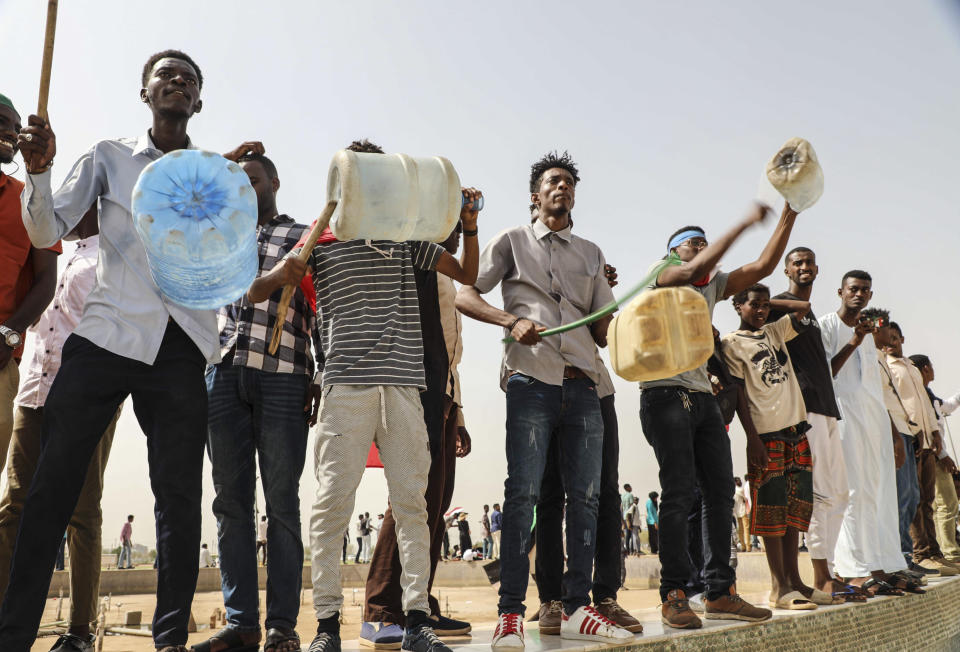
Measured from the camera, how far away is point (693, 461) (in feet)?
14.5

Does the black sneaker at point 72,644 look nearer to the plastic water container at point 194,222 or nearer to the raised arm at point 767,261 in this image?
the plastic water container at point 194,222

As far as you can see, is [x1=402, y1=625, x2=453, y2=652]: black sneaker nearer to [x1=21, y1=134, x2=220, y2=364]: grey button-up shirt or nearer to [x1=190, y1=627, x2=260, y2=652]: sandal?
Result: [x1=190, y1=627, x2=260, y2=652]: sandal

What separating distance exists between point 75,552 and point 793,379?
4655 mm

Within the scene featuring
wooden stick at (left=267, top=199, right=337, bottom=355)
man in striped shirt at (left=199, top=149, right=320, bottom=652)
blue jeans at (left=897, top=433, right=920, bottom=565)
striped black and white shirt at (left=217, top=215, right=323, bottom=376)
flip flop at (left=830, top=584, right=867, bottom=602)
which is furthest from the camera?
blue jeans at (left=897, top=433, right=920, bottom=565)

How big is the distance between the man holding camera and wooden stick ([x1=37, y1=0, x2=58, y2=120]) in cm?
590

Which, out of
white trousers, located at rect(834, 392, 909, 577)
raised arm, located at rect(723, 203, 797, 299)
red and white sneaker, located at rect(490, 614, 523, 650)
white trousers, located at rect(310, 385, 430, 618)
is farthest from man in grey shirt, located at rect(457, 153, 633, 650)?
white trousers, located at rect(834, 392, 909, 577)

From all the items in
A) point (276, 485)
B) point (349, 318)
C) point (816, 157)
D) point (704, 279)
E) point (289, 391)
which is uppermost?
point (816, 157)

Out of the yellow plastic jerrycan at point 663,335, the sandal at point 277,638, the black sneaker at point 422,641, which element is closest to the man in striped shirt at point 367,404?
the black sneaker at point 422,641

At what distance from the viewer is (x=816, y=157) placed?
3.68 metres

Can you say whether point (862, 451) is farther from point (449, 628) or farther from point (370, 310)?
point (370, 310)

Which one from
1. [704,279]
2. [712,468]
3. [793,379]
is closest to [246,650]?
[712,468]

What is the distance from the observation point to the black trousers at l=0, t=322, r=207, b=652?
257 centimetres

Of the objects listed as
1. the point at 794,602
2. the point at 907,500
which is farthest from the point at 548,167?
the point at 907,500

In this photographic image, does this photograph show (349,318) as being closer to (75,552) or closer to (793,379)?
(75,552)
